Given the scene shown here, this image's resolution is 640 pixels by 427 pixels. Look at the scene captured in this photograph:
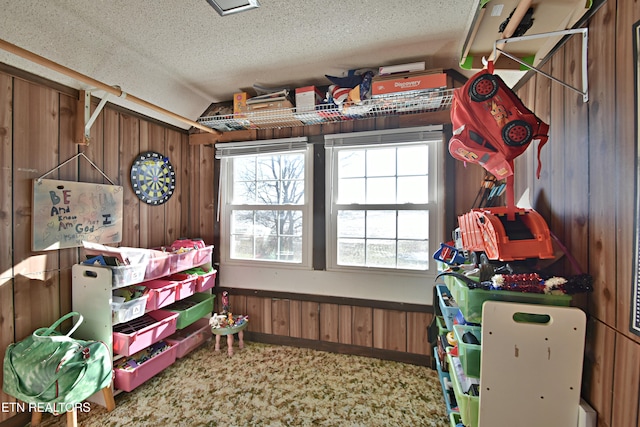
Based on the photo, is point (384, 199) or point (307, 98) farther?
point (384, 199)

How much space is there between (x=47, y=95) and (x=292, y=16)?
5.30 ft

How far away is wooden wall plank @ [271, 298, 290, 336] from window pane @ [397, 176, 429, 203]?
1.42 m

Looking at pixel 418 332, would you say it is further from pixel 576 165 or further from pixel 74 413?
pixel 74 413

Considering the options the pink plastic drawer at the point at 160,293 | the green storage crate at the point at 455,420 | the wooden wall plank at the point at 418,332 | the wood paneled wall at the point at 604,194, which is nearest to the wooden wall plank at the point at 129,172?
the pink plastic drawer at the point at 160,293

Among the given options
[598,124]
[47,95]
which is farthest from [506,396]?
[47,95]

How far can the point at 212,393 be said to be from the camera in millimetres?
1855

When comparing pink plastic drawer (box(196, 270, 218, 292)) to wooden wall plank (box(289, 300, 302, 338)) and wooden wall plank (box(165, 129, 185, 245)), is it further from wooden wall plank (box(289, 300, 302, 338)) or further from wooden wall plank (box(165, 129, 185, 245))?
wooden wall plank (box(289, 300, 302, 338))

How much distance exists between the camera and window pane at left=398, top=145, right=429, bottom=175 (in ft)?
7.20

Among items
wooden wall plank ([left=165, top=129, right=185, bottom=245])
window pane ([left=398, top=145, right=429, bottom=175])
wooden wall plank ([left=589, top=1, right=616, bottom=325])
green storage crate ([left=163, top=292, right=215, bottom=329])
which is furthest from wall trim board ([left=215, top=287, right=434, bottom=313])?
wooden wall plank ([left=589, top=1, right=616, bottom=325])

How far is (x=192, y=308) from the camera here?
2.28 m

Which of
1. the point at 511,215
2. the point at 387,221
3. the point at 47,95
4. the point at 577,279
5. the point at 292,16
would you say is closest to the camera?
the point at 577,279

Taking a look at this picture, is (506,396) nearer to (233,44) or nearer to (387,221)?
(387,221)

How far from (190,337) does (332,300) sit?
126cm

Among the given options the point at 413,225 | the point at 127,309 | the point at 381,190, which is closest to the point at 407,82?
the point at 381,190
